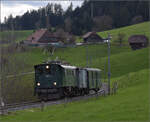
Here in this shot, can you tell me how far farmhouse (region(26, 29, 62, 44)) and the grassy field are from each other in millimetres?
2780

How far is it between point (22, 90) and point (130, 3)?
3972 inches

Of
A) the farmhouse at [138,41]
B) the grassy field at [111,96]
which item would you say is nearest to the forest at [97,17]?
the grassy field at [111,96]

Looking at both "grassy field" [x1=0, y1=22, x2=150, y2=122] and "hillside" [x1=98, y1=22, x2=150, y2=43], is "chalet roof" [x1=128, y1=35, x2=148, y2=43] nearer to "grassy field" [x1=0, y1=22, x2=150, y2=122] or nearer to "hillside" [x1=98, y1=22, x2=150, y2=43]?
"grassy field" [x1=0, y1=22, x2=150, y2=122]

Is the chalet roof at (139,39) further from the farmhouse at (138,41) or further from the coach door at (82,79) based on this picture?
the coach door at (82,79)

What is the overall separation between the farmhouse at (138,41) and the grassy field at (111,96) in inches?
81.1

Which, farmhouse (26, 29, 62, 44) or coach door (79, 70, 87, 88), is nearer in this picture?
coach door (79, 70, 87, 88)

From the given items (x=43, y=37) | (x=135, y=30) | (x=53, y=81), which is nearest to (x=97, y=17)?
(x=135, y=30)

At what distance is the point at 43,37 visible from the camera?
55.1m

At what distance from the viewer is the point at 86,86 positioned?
40.3 metres

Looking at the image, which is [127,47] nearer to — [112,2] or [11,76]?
[112,2]

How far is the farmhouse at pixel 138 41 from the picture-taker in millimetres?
102531

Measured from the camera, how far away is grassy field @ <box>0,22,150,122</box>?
20.4m

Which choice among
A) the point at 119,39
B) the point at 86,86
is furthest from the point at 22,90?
the point at 119,39

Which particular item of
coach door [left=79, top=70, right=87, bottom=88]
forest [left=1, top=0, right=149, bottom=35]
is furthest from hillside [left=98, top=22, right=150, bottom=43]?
coach door [left=79, top=70, right=87, bottom=88]
